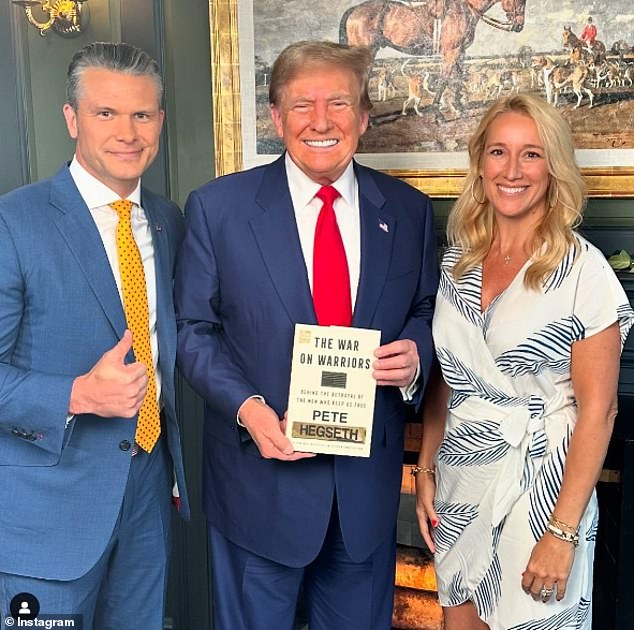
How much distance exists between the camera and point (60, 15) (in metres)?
2.78

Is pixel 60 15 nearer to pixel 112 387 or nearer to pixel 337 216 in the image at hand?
pixel 337 216

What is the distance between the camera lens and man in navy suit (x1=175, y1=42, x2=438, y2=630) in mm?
1952

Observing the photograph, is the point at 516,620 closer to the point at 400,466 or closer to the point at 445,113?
the point at 400,466

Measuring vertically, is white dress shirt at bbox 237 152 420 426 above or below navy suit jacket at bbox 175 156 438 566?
above

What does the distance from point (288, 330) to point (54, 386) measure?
1.85ft

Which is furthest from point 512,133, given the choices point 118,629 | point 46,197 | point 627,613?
point 118,629

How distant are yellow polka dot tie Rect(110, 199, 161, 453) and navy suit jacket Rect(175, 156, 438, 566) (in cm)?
10

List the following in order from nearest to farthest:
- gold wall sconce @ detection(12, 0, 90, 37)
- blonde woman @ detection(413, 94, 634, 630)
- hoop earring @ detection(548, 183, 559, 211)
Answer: blonde woman @ detection(413, 94, 634, 630), hoop earring @ detection(548, 183, 559, 211), gold wall sconce @ detection(12, 0, 90, 37)

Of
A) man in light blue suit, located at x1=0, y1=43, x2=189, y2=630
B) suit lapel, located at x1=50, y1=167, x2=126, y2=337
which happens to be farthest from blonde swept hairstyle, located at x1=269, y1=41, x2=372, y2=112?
suit lapel, located at x1=50, y1=167, x2=126, y2=337

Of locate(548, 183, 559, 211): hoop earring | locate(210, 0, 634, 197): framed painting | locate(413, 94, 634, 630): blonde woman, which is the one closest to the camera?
locate(413, 94, 634, 630): blonde woman

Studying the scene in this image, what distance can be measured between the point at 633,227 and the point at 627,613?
1.16 meters

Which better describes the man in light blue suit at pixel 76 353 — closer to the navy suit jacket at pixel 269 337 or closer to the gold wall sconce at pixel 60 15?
the navy suit jacket at pixel 269 337

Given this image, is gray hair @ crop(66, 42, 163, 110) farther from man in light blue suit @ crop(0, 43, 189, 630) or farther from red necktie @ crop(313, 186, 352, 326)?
red necktie @ crop(313, 186, 352, 326)

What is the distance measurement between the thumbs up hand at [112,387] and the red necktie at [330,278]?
1.60ft
